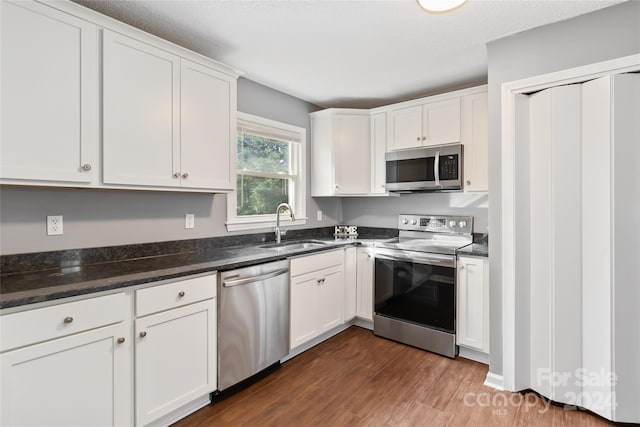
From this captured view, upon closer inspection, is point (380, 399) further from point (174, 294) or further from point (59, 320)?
point (59, 320)

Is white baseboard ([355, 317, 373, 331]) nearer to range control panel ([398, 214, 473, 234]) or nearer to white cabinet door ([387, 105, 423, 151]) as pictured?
range control panel ([398, 214, 473, 234])

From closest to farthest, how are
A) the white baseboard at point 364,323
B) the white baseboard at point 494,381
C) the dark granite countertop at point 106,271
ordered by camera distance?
1. the dark granite countertop at point 106,271
2. the white baseboard at point 494,381
3. the white baseboard at point 364,323

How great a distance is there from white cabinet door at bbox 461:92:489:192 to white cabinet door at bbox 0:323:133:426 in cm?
282

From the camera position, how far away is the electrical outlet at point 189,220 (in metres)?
2.59

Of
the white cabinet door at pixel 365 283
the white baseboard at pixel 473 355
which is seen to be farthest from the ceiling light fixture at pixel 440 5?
the white baseboard at pixel 473 355

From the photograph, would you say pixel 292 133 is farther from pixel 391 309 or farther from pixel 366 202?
pixel 391 309

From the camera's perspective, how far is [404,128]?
3.36 m

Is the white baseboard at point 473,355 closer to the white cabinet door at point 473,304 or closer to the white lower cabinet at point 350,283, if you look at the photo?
the white cabinet door at point 473,304

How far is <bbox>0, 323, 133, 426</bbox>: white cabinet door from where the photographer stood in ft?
4.44

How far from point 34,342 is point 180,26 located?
1.92 m

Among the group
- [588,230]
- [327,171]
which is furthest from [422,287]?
[327,171]

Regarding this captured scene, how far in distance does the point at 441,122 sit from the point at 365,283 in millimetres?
1722

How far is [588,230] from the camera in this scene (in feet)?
6.60

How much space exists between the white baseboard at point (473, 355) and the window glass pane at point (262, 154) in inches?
93.6
